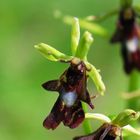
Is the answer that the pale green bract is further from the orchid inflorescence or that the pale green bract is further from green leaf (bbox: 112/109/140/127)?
green leaf (bbox: 112/109/140/127)

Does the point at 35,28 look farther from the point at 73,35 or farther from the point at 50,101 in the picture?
the point at 73,35

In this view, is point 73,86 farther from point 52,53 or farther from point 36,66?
point 36,66

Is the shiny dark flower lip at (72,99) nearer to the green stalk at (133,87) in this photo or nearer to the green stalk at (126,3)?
the green stalk at (133,87)

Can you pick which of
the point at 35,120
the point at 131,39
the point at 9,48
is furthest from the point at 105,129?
the point at 9,48

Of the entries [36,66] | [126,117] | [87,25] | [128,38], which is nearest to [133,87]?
[128,38]

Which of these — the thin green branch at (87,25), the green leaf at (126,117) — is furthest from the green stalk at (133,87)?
the green leaf at (126,117)
